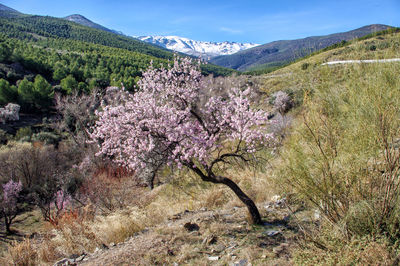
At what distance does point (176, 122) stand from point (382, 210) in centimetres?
385

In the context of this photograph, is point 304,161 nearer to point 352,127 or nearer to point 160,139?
point 352,127

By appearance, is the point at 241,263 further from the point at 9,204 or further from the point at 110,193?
the point at 9,204

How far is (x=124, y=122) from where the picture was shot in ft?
17.1

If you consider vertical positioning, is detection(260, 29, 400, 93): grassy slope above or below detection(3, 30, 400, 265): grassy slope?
above

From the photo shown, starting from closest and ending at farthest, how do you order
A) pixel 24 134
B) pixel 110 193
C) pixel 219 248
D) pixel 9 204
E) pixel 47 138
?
pixel 219 248 → pixel 110 193 → pixel 9 204 → pixel 47 138 → pixel 24 134

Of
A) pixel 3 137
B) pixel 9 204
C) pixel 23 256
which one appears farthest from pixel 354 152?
pixel 3 137

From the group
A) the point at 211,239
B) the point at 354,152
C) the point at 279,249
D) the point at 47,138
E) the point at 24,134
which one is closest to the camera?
the point at 354,152

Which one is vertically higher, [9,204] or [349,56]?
[349,56]

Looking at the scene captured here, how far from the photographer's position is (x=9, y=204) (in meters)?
15.6

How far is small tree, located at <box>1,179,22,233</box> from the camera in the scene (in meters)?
14.1

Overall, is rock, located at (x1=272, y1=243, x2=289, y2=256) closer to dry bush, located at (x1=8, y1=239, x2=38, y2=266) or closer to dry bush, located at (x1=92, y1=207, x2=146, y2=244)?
dry bush, located at (x1=92, y1=207, x2=146, y2=244)

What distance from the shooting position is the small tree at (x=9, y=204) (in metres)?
14.1

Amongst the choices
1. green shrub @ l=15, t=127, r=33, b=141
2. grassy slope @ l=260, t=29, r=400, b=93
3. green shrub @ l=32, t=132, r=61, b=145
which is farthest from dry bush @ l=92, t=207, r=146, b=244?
green shrub @ l=15, t=127, r=33, b=141

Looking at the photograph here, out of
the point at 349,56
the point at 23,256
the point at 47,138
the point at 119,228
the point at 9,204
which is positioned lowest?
the point at 9,204
